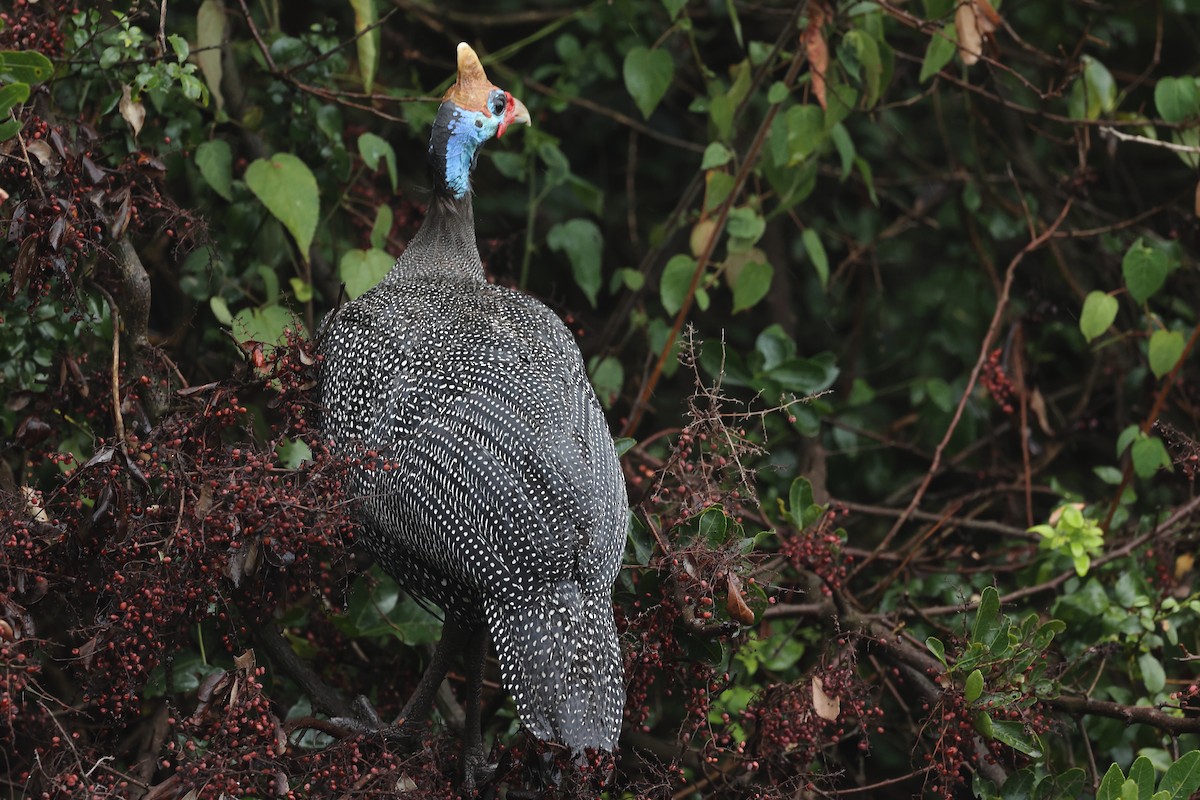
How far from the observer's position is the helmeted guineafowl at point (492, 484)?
8.64 ft

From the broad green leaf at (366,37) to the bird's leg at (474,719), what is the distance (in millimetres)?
1519

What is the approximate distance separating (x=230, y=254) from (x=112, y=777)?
161 cm

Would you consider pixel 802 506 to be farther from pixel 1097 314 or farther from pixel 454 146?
pixel 454 146

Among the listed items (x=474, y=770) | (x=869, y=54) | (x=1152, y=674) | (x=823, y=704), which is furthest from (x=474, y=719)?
(x=869, y=54)

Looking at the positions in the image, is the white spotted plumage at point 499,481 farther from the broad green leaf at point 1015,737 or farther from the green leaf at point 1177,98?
the green leaf at point 1177,98

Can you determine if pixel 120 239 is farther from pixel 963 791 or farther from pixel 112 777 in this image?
pixel 963 791

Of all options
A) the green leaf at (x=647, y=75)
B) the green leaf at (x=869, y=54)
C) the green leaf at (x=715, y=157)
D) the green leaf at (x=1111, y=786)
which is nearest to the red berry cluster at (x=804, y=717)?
the green leaf at (x=1111, y=786)

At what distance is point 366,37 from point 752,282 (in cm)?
122

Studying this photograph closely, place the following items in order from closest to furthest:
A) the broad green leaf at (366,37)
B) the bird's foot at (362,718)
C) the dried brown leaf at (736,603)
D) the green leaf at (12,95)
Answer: the green leaf at (12,95) → the dried brown leaf at (736,603) → the bird's foot at (362,718) → the broad green leaf at (366,37)

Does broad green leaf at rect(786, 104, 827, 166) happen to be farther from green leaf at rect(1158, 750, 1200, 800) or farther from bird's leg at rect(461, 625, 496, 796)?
green leaf at rect(1158, 750, 1200, 800)

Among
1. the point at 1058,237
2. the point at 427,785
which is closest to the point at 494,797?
the point at 427,785

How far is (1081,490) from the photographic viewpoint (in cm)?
477

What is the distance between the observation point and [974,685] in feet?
9.50

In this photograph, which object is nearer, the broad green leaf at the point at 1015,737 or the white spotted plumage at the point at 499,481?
the white spotted plumage at the point at 499,481
